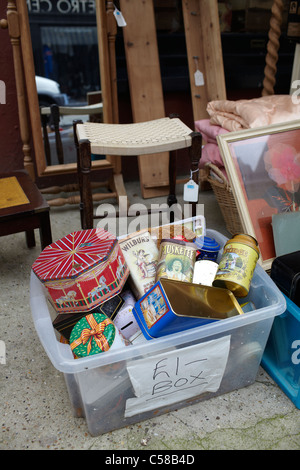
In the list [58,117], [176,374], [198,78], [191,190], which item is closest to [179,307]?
Answer: [176,374]

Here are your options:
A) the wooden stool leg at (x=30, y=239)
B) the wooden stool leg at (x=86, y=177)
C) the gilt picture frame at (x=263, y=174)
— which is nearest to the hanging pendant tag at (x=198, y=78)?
the gilt picture frame at (x=263, y=174)

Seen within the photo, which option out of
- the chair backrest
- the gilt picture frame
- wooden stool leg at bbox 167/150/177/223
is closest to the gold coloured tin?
the gilt picture frame

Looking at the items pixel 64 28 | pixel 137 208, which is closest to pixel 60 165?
pixel 137 208

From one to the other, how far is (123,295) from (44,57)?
137cm

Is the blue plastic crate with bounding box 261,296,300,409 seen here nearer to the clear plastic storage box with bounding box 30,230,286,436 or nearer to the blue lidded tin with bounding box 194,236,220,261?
the clear plastic storage box with bounding box 30,230,286,436

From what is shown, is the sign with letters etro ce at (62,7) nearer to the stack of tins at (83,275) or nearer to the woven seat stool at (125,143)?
the woven seat stool at (125,143)

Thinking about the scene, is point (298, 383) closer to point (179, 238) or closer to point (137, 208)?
point (179, 238)

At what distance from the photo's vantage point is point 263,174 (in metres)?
1.59

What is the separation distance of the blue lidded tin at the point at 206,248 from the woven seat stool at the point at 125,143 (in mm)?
355

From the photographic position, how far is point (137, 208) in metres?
1.94

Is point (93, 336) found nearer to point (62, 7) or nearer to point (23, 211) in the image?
point (23, 211)

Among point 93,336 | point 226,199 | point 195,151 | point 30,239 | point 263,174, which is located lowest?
point 93,336

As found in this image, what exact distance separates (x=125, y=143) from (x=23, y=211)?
448 mm

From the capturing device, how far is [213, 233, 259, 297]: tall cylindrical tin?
1.15m
